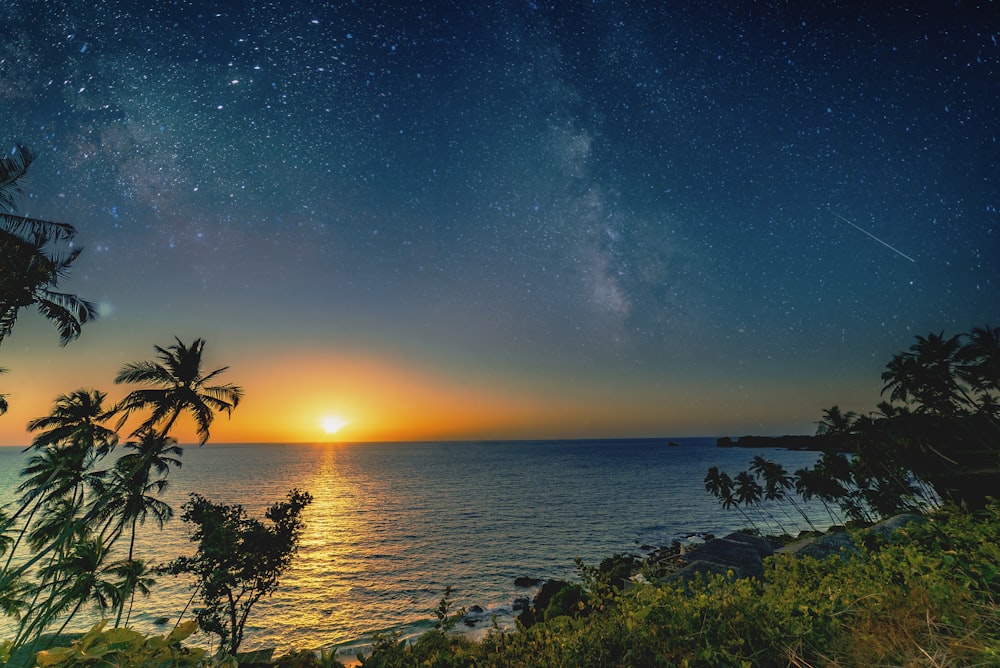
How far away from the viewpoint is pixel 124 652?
7.95 ft

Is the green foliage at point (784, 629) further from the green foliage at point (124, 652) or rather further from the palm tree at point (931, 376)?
the palm tree at point (931, 376)

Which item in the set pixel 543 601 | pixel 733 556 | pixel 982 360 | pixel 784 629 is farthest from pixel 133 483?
pixel 982 360

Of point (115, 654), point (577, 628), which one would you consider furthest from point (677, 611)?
point (115, 654)

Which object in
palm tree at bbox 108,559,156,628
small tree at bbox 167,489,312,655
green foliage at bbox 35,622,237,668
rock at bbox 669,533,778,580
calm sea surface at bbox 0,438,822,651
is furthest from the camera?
calm sea surface at bbox 0,438,822,651

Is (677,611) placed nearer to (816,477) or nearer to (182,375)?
(182,375)

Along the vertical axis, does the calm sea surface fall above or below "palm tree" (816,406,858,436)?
below

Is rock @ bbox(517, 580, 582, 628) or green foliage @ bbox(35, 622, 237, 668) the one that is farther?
rock @ bbox(517, 580, 582, 628)

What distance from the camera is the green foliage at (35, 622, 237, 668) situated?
7.50 ft

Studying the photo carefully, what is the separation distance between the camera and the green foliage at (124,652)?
7.50ft

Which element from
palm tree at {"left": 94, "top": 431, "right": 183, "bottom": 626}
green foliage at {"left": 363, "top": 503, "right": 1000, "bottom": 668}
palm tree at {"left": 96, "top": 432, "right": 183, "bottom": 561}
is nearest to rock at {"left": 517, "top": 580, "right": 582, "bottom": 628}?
palm tree at {"left": 94, "top": 431, "right": 183, "bottom": 626}

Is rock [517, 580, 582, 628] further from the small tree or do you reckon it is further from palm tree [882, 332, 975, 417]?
palm tree [882, 332, 975, 417]

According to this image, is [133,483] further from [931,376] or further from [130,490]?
[931,376]

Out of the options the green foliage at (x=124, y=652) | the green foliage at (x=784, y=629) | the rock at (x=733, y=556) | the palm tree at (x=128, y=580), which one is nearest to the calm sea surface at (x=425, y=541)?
the palm tree at (x=128, y=580)

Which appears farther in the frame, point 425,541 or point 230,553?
point 425,541
